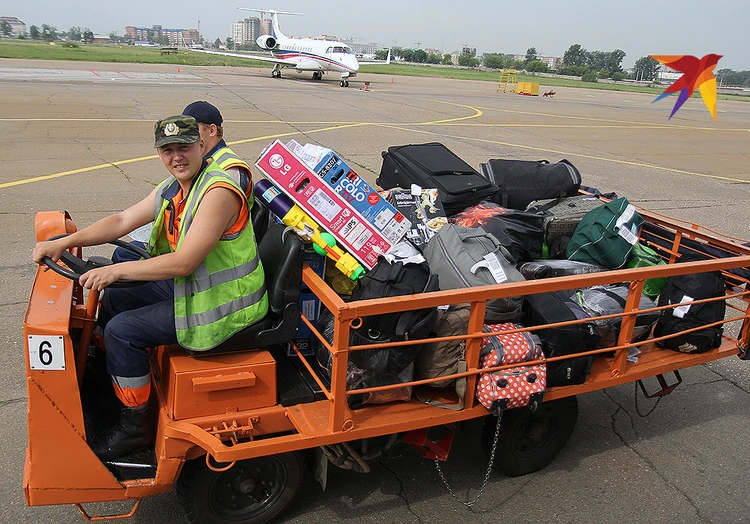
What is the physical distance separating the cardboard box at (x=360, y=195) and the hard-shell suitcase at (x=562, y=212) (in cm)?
159

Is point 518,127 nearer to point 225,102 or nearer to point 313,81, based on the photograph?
point 225,102

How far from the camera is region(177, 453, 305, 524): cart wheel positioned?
115 inches

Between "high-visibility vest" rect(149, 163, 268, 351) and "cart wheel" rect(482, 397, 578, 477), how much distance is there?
167cm

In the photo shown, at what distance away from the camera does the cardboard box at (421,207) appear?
4.29 metres

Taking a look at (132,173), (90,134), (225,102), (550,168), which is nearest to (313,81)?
(225,102)

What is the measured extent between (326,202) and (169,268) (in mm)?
1099

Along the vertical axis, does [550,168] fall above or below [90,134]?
above

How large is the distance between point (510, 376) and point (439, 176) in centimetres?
221

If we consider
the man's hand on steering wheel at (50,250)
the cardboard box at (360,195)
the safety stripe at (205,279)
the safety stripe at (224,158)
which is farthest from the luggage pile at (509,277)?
the man's hand on steering wheel at (50,250)

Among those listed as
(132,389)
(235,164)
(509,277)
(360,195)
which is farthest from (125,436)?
(509,277)

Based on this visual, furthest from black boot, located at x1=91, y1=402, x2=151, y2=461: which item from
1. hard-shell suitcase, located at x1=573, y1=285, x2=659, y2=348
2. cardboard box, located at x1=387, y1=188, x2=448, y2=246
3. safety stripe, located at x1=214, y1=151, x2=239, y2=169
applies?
hard-shell suitcase, located at x1=573, y1=285, x2=659, y2=348

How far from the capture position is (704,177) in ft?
46.8

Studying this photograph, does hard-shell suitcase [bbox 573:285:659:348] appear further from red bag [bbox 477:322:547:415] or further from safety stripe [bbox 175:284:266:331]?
safety stripe [bbox 175:284:266:331]

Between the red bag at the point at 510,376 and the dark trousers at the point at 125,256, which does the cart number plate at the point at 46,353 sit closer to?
the dark trousers at the point at 125,256
